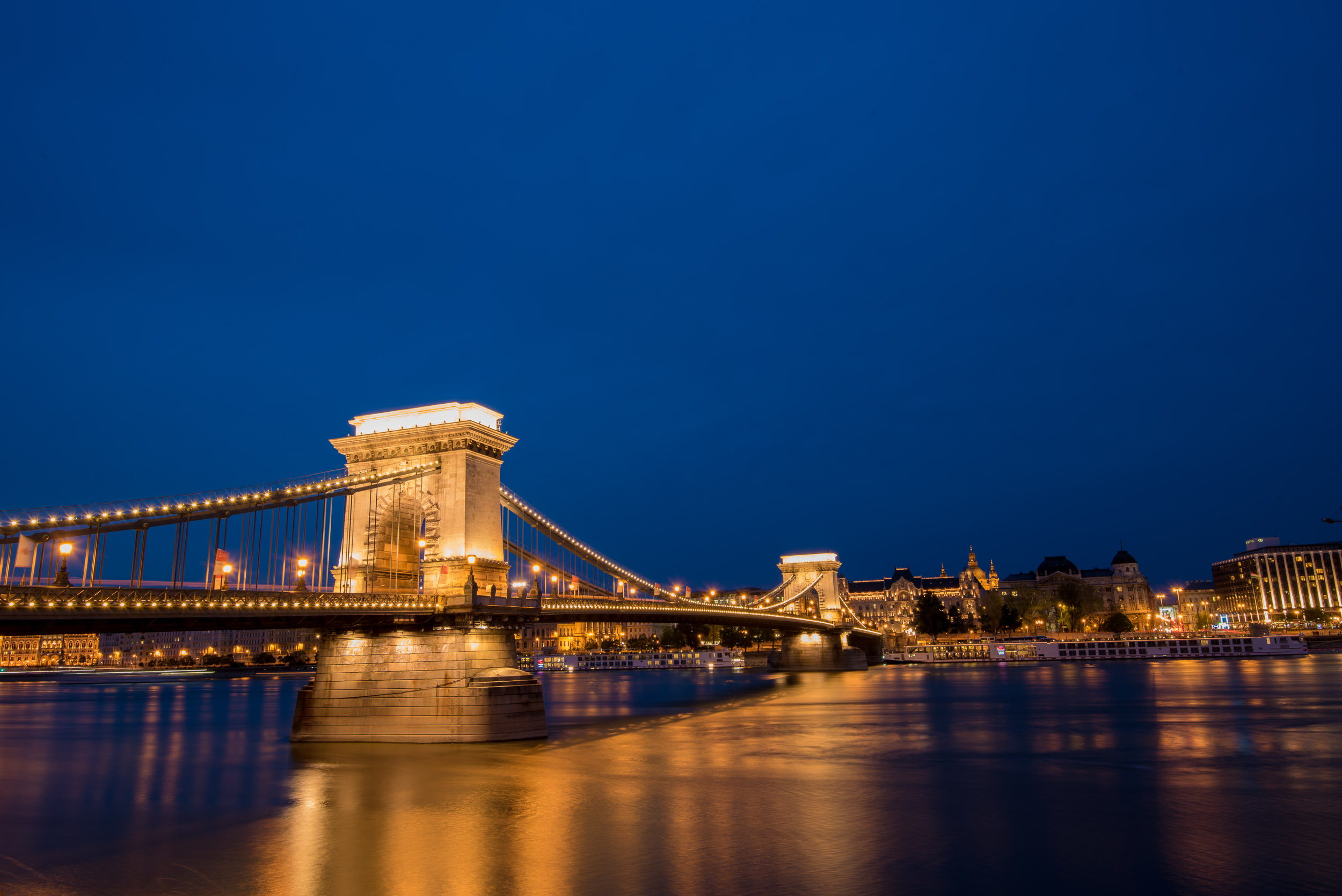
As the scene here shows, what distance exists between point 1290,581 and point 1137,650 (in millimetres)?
89461

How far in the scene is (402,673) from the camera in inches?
1303

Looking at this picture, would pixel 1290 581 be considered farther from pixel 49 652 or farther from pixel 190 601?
pixel 49 652

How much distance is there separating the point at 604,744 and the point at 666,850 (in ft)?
62.9

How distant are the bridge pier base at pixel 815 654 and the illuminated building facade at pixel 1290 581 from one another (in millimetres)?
104485

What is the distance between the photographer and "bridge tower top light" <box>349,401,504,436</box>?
121 feet

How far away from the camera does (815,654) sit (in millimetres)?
103312

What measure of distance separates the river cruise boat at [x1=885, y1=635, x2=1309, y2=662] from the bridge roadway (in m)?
91.4

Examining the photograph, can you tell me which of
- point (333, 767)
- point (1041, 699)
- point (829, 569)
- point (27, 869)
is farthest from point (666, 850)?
point (829, 569)

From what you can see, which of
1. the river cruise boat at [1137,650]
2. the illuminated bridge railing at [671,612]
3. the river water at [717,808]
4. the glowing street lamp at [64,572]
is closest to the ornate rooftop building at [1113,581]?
the river cruise boat at [1137,650]

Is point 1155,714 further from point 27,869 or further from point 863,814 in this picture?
point 27,869

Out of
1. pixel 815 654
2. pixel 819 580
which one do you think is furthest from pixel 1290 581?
pixel 815 654

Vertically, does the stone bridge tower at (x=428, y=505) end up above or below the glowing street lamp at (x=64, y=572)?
above

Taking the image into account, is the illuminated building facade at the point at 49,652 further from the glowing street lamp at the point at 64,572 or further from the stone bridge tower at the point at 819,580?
the glowing street lamp at the point at 64,572

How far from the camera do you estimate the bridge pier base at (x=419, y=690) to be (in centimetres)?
3200
